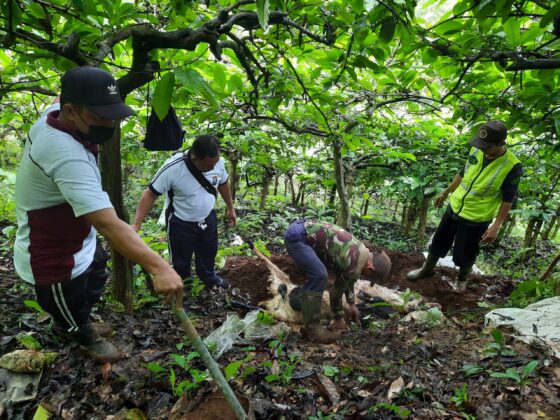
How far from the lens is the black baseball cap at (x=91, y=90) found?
1.89 m

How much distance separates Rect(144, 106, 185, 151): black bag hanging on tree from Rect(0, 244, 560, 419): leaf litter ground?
1591 millimetres

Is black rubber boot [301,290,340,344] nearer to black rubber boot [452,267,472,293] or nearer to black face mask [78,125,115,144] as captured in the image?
black rubber boot [452,267,472,293]

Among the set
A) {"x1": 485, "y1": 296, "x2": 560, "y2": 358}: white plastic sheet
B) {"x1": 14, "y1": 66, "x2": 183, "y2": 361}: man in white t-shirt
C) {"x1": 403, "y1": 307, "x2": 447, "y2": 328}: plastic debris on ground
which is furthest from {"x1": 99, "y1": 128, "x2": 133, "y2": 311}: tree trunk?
{"x1": 485, "y1": 296, "x2": 560, "y2": 358}: white plastic sheet

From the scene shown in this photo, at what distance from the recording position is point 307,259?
12.2 ft

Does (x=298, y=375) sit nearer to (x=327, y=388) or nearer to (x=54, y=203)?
(x=327, y=388)

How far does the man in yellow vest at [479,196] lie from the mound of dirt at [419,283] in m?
0.24

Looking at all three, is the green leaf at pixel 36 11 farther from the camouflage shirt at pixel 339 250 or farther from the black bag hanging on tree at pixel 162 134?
the camouflage shirt at pixel 339 250

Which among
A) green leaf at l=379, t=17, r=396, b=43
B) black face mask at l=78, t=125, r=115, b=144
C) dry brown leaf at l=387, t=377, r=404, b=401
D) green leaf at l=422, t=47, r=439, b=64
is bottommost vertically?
dry brown leaf at l=387, t=377, r=404, b=401

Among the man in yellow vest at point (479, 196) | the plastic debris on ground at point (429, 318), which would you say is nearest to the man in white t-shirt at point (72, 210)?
the plastic debris on ground at point (429, 318)

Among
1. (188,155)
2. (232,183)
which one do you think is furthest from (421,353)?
(232,183)

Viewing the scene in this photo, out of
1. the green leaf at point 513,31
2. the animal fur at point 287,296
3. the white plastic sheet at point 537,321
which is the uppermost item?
the green leaf at point 513,31

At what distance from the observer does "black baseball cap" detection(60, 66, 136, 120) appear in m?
1.89

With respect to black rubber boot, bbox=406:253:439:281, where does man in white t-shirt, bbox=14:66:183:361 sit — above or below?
above

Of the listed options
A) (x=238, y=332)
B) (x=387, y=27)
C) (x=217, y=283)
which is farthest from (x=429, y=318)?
(x=387, y=27)
